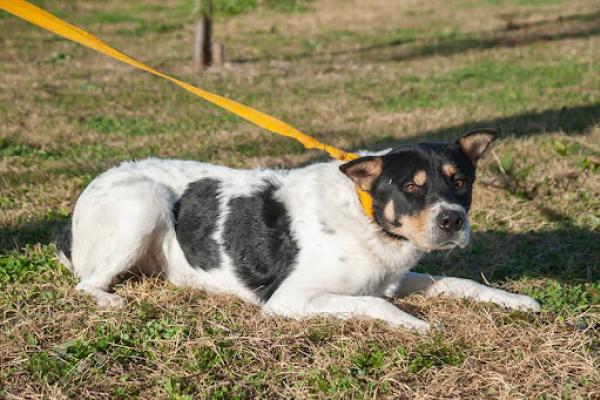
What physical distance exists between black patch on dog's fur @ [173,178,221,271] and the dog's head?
3.59 ft

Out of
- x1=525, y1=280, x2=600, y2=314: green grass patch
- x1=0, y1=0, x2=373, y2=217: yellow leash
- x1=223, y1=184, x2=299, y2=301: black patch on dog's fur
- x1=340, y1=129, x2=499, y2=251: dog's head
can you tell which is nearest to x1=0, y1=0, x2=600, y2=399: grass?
x1=525, y1=280, x2=600, y2=314: green grass patch

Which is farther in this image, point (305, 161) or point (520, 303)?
point (305, 161)

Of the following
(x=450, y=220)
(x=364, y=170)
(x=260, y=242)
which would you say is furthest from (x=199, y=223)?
(x=450, y=220)

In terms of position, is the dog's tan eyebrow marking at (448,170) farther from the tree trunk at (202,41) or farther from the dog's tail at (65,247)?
the tree trunk at (202,41)

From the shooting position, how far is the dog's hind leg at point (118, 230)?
5.38 m

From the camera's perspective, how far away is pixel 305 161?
9.11 meters

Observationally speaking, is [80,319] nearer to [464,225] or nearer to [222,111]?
[464,225]

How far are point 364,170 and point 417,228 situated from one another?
495 mm

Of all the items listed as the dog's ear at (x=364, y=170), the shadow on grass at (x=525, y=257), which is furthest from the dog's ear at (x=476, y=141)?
the shadow on grass at (x=525, y=257)

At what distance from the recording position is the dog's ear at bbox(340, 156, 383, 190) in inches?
188

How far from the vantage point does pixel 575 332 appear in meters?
4.48

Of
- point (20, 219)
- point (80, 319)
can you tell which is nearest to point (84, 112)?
point (20, 219)

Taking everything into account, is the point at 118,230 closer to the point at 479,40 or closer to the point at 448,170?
the point at 448,170

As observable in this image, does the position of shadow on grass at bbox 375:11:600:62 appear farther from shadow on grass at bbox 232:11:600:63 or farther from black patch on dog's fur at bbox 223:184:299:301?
black patch on dog's fur at bbox 223:184:299:301
